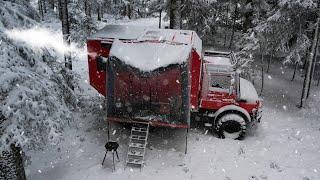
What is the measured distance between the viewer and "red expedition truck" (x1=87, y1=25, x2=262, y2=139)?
488 inches

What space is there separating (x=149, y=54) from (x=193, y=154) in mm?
4084

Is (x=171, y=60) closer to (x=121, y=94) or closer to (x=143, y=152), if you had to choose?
(x=121, y=94)

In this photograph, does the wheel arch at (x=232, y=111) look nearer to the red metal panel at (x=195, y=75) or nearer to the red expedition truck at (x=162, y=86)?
the red expedition truck at (x=162, y=86)

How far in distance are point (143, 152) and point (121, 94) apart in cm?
223

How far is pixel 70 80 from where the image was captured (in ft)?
38.6

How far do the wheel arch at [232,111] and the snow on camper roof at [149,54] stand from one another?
133 inches

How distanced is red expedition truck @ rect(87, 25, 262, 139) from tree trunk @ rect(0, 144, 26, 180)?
3.76m

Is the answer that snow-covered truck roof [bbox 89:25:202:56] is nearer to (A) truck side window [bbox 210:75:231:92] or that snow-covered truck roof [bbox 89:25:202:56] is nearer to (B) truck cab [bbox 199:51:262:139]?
(A) truck side window [bbox 210:75:231:92]

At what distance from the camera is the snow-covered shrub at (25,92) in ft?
27.8

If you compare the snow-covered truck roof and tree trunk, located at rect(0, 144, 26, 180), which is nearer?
tree trunk, located at rect(0, 144, 26, 180)

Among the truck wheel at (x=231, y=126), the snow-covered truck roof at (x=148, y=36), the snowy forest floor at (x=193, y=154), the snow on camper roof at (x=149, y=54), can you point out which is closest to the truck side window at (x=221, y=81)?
the truck wheel at (x=231, y=126)

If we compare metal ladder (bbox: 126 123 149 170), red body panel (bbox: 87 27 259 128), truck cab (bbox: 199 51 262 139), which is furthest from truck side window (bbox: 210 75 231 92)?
metal ladder (bbox: 126 123 149 170)

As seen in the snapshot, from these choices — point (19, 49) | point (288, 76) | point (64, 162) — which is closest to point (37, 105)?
point (19, 49)

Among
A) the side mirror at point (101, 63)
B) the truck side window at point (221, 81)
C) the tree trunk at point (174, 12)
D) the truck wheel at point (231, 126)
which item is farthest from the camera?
the tree trunk at point (174, 12)
